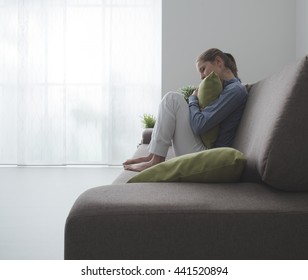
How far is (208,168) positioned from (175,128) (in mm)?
913

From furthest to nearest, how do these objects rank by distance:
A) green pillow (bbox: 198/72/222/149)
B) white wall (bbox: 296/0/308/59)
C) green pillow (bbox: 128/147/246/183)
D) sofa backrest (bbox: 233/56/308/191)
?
white wall (bbox: 296/0/308/59) → green pillow (bbox: 198/72/222/149) → green pillow (bbox: 128/147/246/183) → sofa backrest (bbox: 233/56/308/191)

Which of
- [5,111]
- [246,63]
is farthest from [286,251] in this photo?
[5,111]

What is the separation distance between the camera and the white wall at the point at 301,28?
17.5 feet

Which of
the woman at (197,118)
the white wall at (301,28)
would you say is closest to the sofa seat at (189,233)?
the woman at (197,118)

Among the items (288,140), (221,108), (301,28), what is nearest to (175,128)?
(221,108)

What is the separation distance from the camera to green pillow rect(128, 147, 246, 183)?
1.26 metres

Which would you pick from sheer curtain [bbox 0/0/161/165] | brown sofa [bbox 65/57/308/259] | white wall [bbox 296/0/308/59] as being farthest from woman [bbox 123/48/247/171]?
Answer: sheer curtain [bbox 0/0/161/165]

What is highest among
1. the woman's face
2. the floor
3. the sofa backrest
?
the woman's face

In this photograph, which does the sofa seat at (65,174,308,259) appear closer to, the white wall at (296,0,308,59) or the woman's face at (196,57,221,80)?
the woman's face at (196,57,221,80)

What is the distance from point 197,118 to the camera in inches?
79.8
